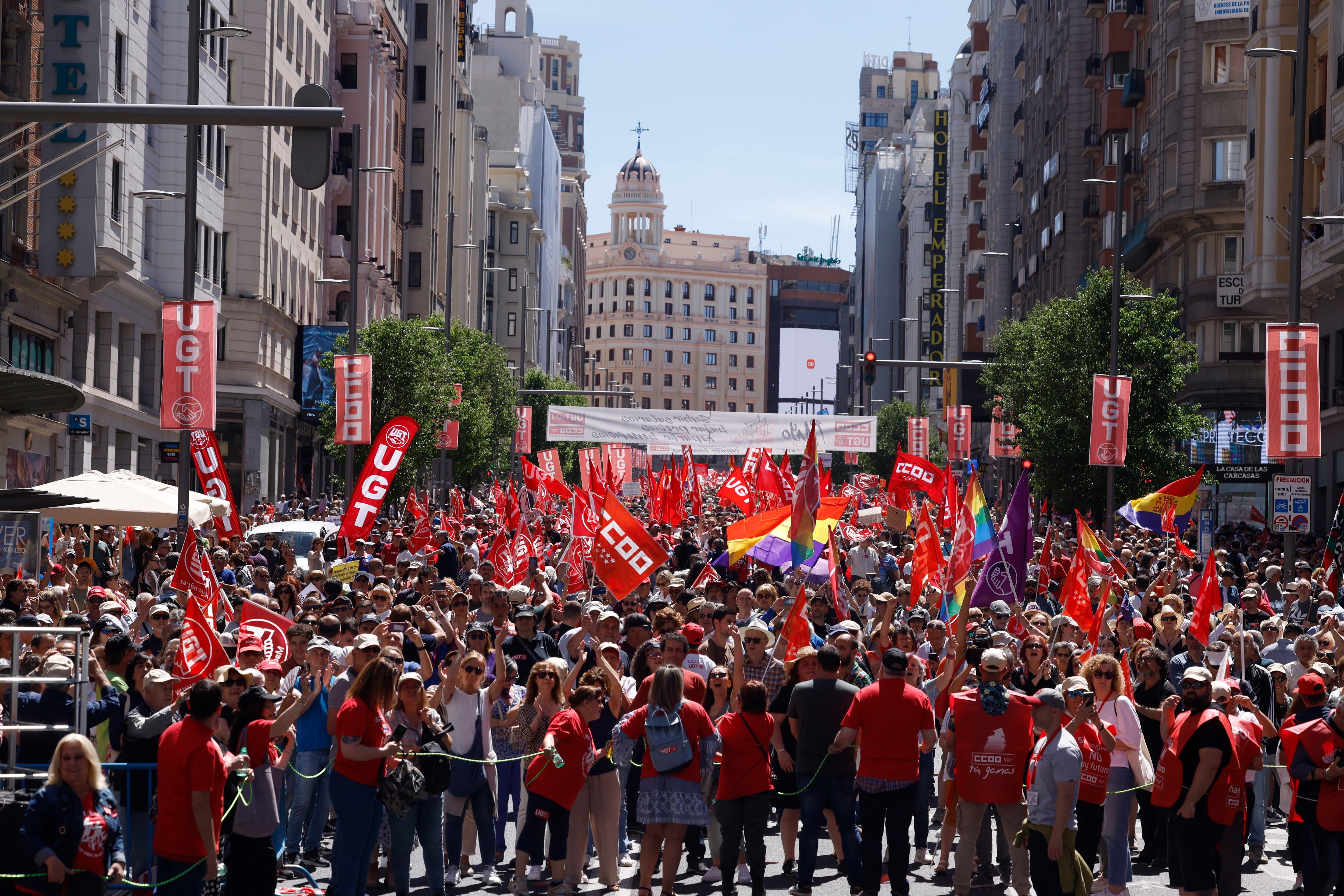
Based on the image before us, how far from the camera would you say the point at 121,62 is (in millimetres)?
36938

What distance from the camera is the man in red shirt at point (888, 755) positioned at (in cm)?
1084

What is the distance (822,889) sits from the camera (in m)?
11.4

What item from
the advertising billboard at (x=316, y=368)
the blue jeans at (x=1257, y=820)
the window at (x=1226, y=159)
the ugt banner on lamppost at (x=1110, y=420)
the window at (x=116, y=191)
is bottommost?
the blue jeans at (x=1257, y=820)

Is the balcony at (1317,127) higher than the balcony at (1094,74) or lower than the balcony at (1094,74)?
lower

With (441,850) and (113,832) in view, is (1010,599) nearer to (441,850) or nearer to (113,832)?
(441,850)

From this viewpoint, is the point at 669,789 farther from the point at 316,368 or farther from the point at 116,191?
the point at 316,368

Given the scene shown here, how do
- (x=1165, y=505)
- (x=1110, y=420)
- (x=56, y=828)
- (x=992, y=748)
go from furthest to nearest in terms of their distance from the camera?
1. (x=1110, y=420)
2. (x=1165, y=505)
3. (x=992, y=748)
4. (x=56, y=828)

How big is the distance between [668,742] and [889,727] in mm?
1340

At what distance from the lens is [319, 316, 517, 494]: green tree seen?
1793 inches

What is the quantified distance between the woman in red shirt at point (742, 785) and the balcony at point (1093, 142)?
187 feet

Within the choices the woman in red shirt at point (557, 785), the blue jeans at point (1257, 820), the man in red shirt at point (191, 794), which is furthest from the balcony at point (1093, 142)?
the man in red shirt at point (191, 794)

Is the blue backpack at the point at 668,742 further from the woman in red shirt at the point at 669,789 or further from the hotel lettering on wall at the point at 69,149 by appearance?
the hotel lettering on wall at the point at 69,149

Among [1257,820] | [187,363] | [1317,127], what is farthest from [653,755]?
[1317,127]

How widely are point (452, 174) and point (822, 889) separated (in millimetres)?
77212
